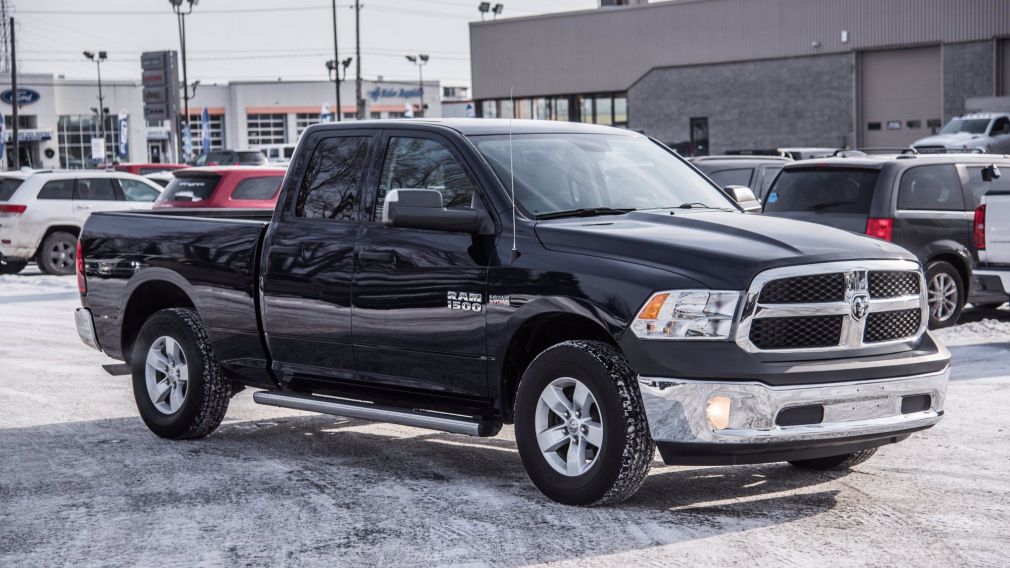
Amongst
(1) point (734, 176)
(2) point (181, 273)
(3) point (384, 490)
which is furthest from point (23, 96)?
(3) point (384, 490)

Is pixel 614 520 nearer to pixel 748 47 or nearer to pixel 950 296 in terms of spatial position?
pixel 950 296

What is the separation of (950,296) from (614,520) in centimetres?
926

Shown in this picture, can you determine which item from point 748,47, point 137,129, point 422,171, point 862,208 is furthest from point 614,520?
point 137,129

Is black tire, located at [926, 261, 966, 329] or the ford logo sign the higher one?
the ford logo sign

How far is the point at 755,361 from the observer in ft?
20.0

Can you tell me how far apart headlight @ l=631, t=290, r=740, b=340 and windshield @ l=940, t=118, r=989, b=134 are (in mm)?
38561

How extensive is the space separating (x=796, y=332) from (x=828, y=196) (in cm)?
803

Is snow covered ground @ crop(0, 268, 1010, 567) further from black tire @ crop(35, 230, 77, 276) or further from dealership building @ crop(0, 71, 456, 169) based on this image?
dealership building @ crop(0, 71, 456, 169)

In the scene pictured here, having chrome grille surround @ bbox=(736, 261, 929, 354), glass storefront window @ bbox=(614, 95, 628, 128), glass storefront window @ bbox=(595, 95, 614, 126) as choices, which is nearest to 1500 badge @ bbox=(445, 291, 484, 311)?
chrome grille surround @ bbox=(736, 261, 929, 354)

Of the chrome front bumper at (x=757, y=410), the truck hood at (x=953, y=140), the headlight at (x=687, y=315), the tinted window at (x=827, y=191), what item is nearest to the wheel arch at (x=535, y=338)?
the headlight at (x=687, y=315)

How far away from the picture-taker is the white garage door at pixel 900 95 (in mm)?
53625

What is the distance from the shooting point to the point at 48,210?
77.5ft

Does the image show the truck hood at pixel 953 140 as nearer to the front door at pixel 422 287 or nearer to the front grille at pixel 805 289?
the front door at pixel 422 287

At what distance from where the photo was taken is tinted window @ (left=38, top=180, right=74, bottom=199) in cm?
→ 2367
